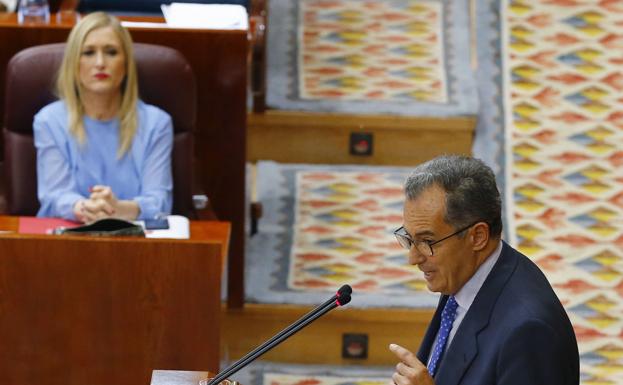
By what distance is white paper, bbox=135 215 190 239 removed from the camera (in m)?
2.87

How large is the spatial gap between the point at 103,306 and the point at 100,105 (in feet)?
2.29

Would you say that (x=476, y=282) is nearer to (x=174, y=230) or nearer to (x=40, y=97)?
(x=174, y=230)

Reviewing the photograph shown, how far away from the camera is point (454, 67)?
4.34 meters

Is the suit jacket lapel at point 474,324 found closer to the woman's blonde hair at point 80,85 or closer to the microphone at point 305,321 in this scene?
→ the microphone at point 305,321

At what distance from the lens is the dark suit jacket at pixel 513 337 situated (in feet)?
5.48

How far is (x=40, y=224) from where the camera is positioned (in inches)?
115

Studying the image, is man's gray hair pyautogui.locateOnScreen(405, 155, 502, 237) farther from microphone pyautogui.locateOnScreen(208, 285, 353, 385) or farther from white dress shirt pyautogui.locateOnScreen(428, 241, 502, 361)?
microphone pyautogui.locateOnScreen(208, 285, 353, 385)

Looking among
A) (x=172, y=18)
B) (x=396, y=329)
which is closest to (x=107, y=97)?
(x=172, y=18)

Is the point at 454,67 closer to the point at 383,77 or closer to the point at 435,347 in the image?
the point at 383,77

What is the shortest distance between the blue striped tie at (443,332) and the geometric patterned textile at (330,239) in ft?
5.12

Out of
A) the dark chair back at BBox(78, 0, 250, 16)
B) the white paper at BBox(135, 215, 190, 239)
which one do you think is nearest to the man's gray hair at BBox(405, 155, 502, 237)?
the white paper at BBox(135, 215, 190, 239)

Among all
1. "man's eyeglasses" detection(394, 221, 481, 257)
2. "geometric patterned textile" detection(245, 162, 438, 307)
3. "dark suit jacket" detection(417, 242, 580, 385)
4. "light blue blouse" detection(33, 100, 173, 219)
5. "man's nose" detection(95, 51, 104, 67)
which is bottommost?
"geometric patterned textile" detection(245, 162, 438, 307)

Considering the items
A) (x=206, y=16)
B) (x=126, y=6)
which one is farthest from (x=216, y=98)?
(x=126, y=6)

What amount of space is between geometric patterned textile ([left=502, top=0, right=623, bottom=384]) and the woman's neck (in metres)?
1.24
